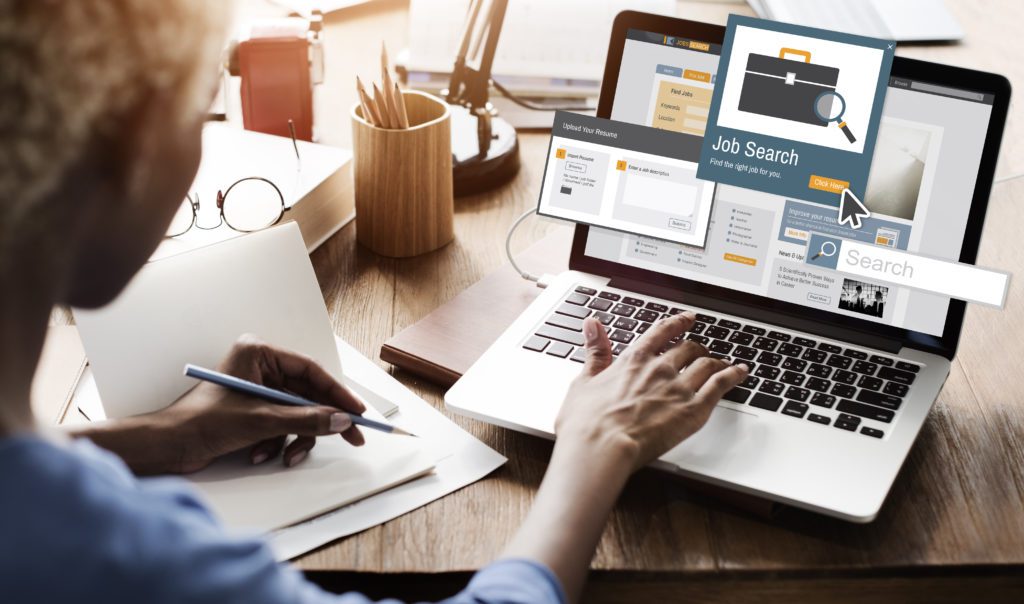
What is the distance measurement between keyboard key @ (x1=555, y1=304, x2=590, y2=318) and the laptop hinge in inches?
2.4

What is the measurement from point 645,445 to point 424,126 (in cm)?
51

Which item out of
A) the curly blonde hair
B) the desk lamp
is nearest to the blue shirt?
the curly blonde hair

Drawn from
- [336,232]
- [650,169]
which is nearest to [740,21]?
[650,169]

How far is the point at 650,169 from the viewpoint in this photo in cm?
101

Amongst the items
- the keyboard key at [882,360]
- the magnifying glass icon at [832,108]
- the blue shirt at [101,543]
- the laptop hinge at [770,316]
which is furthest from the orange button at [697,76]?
the blue shirt at [101,543]

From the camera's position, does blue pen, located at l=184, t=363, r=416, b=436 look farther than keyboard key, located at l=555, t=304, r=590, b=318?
No

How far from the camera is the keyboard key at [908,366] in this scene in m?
0.93

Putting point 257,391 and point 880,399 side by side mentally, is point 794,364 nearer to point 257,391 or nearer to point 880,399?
point 880,399

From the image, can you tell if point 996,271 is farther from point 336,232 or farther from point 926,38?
point 926,38

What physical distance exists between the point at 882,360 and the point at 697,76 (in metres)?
0.33

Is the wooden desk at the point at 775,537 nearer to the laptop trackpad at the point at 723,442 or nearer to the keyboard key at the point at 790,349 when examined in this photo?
the laptop trackpad at the point at 723,442

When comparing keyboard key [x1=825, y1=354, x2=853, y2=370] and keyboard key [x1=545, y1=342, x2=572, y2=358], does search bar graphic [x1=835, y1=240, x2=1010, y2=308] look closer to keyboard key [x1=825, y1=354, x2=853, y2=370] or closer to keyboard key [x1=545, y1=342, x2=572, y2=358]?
keyboard key [x1=825, y1=354, x2=853, y2=370]

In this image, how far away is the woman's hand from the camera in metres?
0.80

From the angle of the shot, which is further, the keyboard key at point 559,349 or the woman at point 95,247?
the keyboard key at point 559,349
